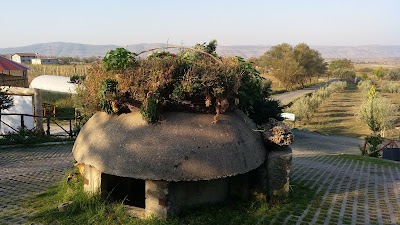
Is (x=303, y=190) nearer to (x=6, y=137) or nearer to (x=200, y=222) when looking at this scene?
(x=200, y=222)

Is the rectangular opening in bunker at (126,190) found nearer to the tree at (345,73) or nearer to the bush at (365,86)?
the bush at (365,86)

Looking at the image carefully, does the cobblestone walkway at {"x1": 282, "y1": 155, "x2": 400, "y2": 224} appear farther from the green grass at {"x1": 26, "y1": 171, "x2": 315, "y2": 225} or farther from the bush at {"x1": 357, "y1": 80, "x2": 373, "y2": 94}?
the bush at {"x1": 357, "y1": 80, "x2": 373, "y2": 94}

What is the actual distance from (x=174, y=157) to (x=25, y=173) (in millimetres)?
7289

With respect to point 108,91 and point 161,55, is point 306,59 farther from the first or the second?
point 108,91

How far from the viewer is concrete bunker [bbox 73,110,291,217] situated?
7.18 metres

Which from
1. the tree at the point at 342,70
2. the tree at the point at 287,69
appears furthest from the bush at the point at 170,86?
the tree at the point at 342,70

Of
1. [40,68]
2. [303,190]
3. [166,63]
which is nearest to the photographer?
[166,63]

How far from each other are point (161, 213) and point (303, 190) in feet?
15.0

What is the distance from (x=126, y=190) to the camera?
9.61 meters

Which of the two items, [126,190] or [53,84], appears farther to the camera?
[53,84]

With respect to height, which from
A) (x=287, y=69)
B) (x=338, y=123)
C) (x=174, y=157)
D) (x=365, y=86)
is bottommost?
(x=338, y=123)

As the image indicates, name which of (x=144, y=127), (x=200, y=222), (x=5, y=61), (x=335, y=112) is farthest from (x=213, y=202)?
(x=335, y=112)

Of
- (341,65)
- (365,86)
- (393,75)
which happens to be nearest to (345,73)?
(393,75)

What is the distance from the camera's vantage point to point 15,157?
14.3 meters
